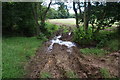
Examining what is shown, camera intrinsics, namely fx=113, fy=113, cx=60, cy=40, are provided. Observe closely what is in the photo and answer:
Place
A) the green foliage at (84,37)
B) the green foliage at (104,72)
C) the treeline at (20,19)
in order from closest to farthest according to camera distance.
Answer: the green foliage at (104,72), the green foliage at (84,37), the treeline at (20,19)

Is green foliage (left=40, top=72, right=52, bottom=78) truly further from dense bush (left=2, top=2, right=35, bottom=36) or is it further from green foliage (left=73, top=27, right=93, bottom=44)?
dense bush (left=2, top=2, right=35, bottom=36)

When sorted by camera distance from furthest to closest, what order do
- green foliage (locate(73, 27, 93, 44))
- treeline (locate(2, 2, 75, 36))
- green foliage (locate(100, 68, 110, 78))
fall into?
treeline (locate(2, 2, 75, 36)) < green foliage (locate(73, 27, 93, 44)) < green foliage (locate(100, 68, 110, 78))

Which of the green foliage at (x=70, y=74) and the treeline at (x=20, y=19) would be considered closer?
the green foliage at (x=70, y=74)

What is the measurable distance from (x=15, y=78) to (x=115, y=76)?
10.2ft

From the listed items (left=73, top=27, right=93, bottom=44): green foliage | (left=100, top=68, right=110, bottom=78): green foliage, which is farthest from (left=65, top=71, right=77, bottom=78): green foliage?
(left=73, top=27, right=93, bottom=44): green foliage

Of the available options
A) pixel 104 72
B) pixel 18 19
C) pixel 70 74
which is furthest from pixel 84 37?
pixel 18 19

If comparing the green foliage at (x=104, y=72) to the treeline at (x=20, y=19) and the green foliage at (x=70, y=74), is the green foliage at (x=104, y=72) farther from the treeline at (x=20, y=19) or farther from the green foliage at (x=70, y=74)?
the treeline at (x=20, y=19)

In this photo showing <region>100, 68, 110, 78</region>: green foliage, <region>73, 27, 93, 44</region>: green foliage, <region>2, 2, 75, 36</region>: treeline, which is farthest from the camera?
<region>2, 2, 75, 36</region>: treeline

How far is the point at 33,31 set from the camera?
11.8m

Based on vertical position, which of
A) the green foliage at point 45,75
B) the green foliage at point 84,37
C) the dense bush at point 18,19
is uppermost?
the dense bush at point 18,19

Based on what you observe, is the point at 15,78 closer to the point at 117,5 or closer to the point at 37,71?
the point at 37,71

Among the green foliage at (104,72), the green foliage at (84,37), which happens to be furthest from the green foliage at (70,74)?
the green foliage at (84,37)

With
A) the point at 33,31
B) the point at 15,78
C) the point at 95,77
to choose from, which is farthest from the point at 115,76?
the point at 33,31

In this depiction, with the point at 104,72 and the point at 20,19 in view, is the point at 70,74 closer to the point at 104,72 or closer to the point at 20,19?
the point at 104,72
